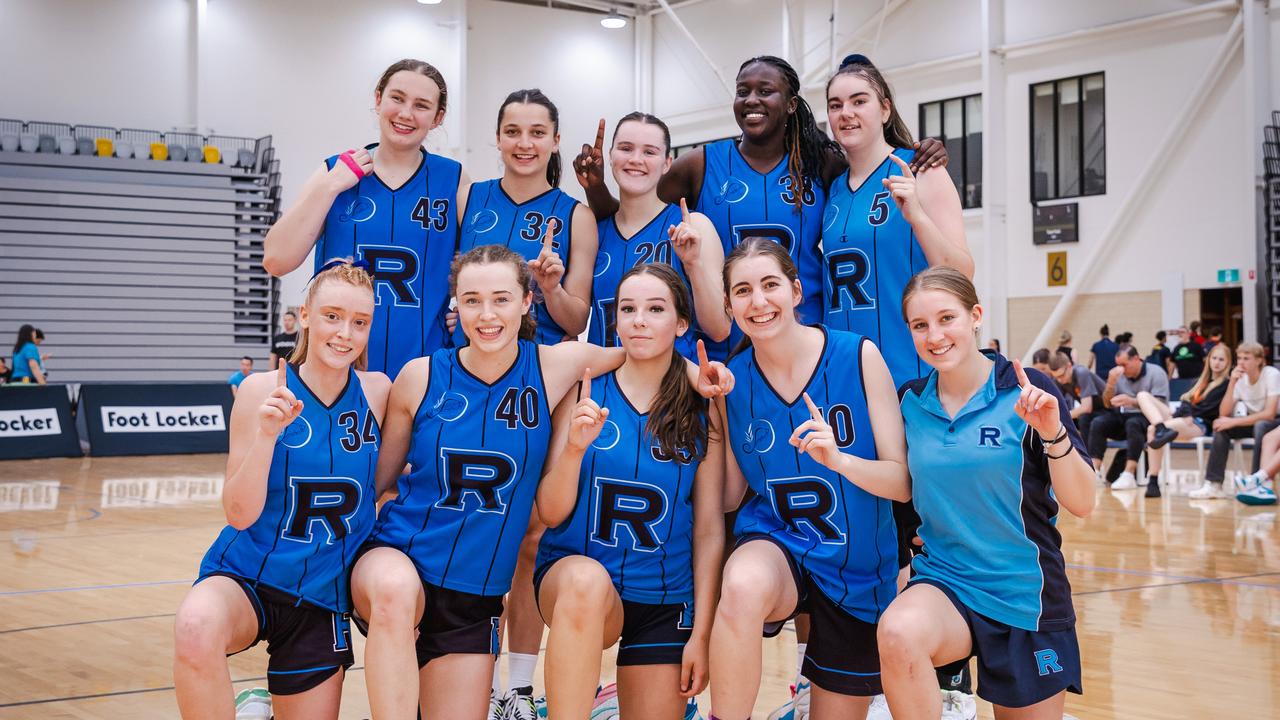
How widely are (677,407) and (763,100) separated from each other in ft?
3.27

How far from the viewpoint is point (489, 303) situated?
3055 millimetres

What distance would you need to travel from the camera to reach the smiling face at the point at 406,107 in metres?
3.47

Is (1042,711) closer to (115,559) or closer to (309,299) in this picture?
(309,299)

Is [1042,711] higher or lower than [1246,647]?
higher

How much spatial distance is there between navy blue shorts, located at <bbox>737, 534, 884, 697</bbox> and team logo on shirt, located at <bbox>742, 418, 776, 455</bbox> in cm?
23

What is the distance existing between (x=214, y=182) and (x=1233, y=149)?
14072 mm

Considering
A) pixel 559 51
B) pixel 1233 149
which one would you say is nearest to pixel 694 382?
pixel 1233 149

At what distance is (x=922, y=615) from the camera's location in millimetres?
2641

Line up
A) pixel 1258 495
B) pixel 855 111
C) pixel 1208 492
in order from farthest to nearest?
pixel 1208 492
pixel 1258 495
pixel 855 111

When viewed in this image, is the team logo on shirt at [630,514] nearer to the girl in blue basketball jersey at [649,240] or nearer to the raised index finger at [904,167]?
the girl in blue basketball jersey at [649,240]

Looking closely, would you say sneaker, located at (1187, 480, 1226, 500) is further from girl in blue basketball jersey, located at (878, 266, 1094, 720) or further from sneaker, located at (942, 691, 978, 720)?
girl in blue basketball jersey, located at (878, 266, 1094, 720)

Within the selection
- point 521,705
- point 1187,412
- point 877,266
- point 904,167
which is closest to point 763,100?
point 904,167

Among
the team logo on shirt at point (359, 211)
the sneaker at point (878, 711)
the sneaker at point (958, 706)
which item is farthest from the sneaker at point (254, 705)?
the sneaker at point (958, 706)

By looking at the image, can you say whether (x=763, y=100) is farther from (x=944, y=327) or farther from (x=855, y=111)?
(x=944, y=327)
